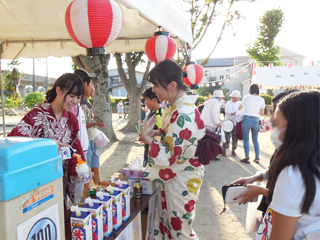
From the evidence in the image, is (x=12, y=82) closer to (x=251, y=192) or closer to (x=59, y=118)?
(x=59, y=118)

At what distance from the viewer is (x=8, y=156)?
2.51 ft

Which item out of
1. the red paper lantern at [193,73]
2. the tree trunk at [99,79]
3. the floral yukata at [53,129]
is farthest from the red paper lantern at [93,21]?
the tree trunk at [99,79]

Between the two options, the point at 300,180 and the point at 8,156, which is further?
the point at 300,180

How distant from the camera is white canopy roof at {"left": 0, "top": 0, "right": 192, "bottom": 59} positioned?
2438 millimetres

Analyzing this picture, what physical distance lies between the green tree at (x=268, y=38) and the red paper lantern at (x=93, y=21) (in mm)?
19958

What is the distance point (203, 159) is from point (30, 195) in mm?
1169

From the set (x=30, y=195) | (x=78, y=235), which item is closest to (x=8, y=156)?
(x=30, y=195)

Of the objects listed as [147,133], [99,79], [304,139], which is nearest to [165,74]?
[147,133]

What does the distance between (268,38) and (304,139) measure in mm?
22752

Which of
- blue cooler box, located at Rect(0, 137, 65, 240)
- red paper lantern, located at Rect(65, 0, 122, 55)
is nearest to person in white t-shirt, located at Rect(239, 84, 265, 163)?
red paper lantern, located at Rect(65, 0, 122, 55)

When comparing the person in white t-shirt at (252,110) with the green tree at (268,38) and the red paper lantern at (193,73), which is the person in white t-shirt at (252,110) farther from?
the green tree at (268,38)

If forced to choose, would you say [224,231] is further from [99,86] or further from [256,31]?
[256,31]

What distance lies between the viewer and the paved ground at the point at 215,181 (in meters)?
2.62

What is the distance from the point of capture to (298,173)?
88 cm
